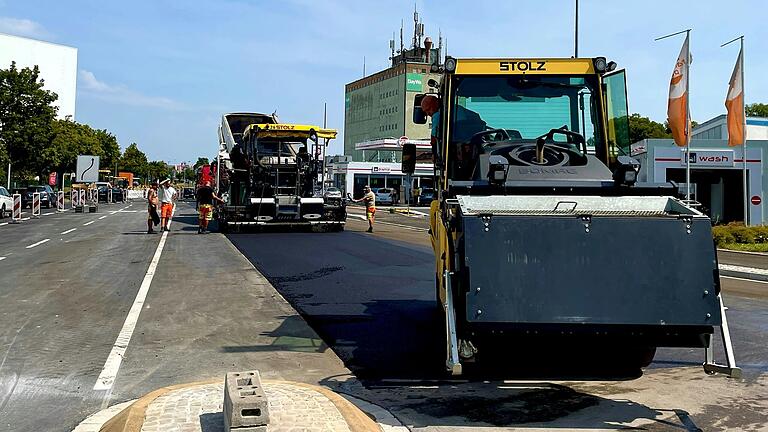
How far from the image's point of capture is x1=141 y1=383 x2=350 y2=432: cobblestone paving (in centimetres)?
430

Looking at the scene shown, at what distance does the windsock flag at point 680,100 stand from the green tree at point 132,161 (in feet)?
325

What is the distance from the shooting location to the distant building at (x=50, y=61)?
8029cm

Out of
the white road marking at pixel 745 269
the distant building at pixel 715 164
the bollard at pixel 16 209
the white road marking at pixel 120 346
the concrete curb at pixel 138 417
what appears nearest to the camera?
the concrete curb at pixel 138 417

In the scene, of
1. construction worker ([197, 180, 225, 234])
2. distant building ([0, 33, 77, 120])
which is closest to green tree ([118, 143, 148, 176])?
distant building ([0, 33, 77, 120])

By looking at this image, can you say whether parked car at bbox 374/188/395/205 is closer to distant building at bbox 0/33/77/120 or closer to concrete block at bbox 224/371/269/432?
distant building at bbox 0/33/77/120

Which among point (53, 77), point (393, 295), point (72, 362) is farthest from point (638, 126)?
point (72, 362)

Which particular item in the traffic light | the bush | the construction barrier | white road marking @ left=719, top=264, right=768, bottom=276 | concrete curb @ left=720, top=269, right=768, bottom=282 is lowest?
concrete curb @ left=720, top=269, right=768, bottom=282

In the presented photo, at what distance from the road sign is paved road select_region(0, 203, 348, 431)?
4454 cm

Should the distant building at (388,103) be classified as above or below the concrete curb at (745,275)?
above

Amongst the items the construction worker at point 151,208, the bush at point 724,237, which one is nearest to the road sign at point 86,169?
the construction worker at point 151,208

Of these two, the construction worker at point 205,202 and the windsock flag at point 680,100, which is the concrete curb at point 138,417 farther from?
the windsock flag at point 680,100

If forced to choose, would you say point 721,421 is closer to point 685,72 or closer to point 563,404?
point 563,404

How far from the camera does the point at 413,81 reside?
103438 mm

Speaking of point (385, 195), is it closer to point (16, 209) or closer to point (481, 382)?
point (16, 209)
